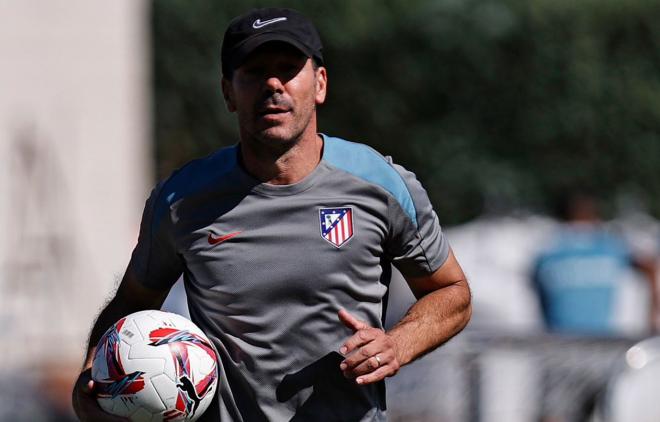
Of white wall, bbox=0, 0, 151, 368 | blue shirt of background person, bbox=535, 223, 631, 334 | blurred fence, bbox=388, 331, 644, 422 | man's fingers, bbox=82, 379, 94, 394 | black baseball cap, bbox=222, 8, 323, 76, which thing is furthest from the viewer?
white wall, bbox=0, 0, 151, 368

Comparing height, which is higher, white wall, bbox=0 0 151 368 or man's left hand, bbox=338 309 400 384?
man's left hand, bbox=338 309 400 384

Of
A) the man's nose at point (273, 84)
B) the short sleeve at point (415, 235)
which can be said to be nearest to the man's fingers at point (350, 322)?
the short sleeve at point (415, 235)

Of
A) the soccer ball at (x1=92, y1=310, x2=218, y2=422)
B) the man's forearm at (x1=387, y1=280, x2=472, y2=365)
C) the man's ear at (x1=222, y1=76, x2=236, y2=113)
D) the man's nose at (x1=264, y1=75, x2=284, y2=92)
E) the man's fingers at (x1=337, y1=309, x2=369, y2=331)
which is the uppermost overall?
the man's nose at (x1=264, y1=75, x2=284, y2=92)

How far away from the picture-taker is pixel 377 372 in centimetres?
483

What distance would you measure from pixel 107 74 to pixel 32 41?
3.63 feet

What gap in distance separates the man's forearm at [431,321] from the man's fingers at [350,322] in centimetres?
14

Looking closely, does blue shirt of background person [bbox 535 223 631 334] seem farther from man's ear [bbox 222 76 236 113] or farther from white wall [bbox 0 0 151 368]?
man's ear [bbox 222 76 236 113]

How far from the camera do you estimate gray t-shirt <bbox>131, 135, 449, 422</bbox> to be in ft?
16.8

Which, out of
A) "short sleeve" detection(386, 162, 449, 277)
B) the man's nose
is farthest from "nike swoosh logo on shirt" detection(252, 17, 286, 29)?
"short sleeve" detection(386, 162, 449, 277)

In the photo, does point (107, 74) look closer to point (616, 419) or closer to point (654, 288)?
point (654, 288)

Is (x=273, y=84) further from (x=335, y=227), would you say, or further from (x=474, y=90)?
(x=474, y=90)

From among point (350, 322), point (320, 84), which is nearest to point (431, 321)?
point (350, 322)

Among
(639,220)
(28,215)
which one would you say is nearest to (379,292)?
(28,215)

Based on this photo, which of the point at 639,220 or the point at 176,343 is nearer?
the point at 176,343
